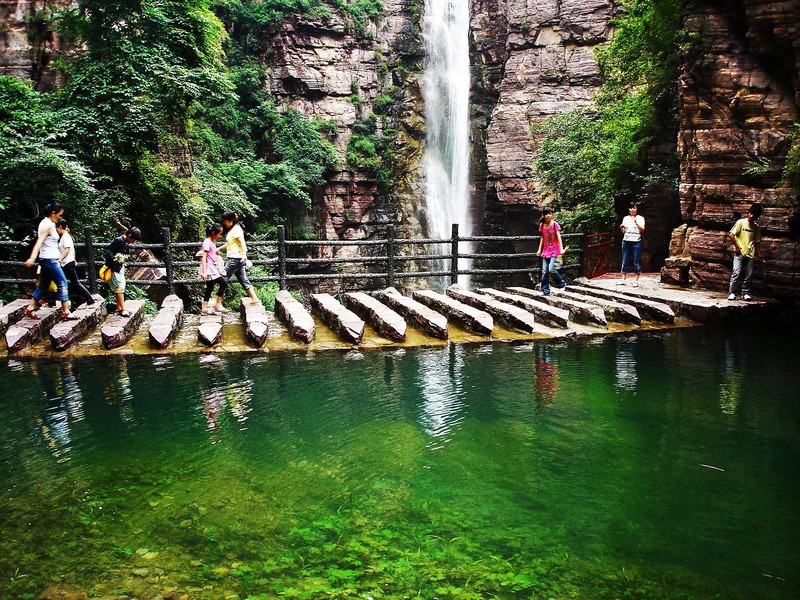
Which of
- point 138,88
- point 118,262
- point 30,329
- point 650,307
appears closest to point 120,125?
point 138,88

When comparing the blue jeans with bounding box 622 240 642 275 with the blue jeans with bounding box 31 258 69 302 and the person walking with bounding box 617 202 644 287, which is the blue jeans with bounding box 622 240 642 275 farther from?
the blue jeans with bounding box 31 258 69 302

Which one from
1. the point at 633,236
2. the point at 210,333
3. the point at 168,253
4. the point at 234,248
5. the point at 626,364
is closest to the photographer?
the point at 626,364

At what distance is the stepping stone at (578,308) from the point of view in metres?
8.38

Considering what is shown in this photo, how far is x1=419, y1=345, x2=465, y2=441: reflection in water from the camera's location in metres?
4.94

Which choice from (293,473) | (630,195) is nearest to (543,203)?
(630,195)

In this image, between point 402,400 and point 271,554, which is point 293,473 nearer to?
point 271,554

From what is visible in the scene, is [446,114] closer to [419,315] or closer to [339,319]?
[419,315]

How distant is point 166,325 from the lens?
7.65m

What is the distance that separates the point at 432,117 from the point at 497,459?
2377 cm

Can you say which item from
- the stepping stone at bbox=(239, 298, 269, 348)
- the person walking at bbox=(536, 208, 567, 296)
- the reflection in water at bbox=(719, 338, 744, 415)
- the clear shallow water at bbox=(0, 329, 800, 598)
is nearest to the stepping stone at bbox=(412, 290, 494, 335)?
the clear shallow water at bbox=(0, 329, 800, 598)

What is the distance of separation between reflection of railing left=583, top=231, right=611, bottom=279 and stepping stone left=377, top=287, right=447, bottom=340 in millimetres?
4805

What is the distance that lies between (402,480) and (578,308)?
5.70 meters

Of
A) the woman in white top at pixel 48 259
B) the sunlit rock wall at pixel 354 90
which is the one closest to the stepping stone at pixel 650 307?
the woman in white top at pixel 48 259

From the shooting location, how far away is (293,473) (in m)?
3.99
